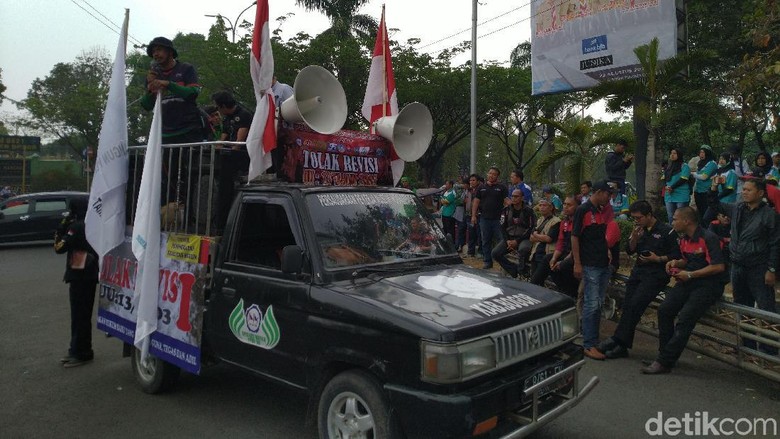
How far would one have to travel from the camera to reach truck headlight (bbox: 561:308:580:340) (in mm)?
3753

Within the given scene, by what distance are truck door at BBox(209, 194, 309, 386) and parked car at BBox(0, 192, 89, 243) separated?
13500mm

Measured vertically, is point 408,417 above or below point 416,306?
below

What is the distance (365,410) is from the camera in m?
3.33

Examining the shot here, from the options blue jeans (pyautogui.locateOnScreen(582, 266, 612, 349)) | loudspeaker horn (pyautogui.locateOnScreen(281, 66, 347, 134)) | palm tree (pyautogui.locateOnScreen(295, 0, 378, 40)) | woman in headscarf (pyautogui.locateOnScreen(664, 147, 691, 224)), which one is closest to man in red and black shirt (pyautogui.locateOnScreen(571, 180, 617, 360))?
blue jeans (pyautogui.locateOnScreen(582, 266, 612, 349))

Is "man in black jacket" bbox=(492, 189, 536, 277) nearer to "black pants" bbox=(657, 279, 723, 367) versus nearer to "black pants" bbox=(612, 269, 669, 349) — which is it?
"black pants" bbox=(612, 269, 669, 349)

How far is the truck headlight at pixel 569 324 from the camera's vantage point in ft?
12.3

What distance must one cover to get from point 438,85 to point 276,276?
2058 cm

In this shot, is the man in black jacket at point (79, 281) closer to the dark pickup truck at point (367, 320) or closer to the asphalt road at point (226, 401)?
the asphalt road at point (226, 401)

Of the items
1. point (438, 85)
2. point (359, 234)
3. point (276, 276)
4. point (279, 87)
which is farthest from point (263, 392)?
point (438, 85)

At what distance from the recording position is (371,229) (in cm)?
414

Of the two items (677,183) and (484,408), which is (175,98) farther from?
(677,183)

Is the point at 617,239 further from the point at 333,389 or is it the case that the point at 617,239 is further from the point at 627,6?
the point at 627,6

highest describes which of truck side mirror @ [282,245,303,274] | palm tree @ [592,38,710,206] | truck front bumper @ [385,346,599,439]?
palm tree @ [592,38,710,206]

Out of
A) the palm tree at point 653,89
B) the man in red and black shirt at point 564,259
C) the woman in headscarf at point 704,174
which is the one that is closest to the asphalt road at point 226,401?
the man in red and black shirt at point 564,259
